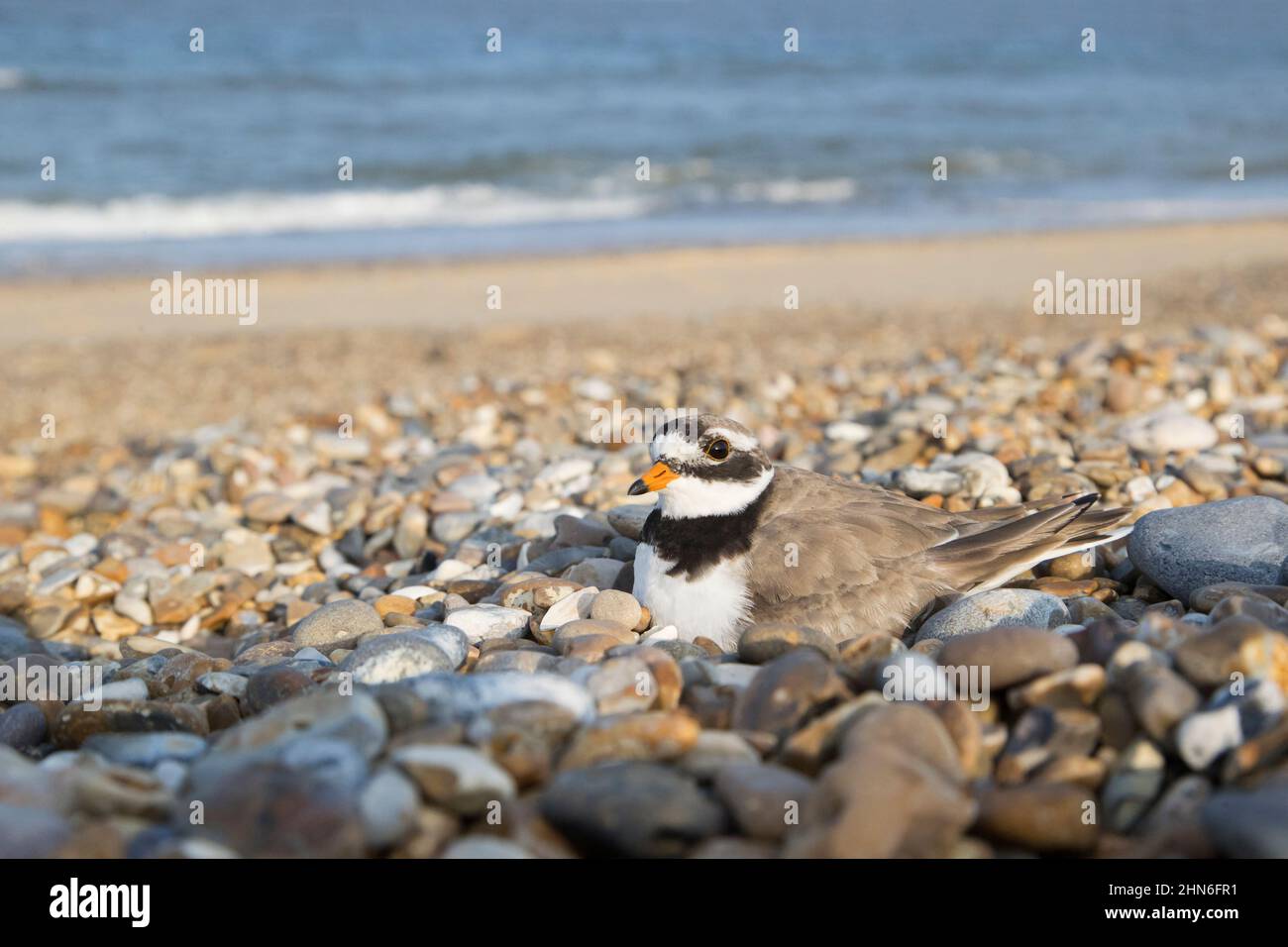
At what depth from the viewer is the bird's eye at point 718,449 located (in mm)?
4805

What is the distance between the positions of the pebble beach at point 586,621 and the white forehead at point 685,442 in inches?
24.4

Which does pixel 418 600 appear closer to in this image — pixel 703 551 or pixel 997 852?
pixel 703 551

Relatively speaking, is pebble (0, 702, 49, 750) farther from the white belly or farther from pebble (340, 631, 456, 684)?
the white belly

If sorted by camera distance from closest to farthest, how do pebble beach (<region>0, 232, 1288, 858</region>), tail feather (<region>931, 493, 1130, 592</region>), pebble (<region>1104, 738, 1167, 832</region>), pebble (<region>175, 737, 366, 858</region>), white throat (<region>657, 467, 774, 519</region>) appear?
pebble (<region>175, 737, 366, 858</region>), pebble beach (<region>0, 232, 1288, 858</region>), pebble (<region>1104, 738, 1167, 832</region>), white throat (<region>657, 467, 774, 519</region>), tail feather (<region>931, 493, 1130, 592</region>)

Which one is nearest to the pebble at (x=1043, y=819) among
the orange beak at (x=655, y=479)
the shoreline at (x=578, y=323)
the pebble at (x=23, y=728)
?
the orange beak at (x=655, y=479)

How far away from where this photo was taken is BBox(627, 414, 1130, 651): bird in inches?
187

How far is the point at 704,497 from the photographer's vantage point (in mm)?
4844

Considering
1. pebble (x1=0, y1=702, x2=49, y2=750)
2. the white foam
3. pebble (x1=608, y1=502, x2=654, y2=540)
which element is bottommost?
pebble (x1=0, y1=702, x2=49, y2=750)

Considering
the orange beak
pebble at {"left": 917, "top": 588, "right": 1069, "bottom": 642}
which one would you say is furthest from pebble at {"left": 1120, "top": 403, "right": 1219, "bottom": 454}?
the orange beak

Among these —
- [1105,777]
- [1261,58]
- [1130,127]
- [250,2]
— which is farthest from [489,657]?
[250,2]

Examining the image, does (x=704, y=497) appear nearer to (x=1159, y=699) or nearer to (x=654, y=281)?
(x=1159, y=699)

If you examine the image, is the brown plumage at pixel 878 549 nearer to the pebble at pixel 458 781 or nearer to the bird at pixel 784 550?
the bird at pixel 784 550
